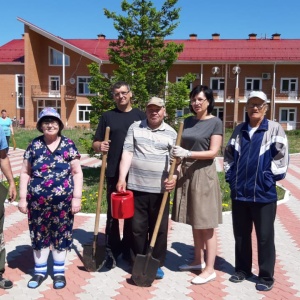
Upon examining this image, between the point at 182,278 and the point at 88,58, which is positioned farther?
the point at 88,58

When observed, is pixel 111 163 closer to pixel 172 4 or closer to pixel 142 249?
pixel 142 249

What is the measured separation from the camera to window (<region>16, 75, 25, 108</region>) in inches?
1214

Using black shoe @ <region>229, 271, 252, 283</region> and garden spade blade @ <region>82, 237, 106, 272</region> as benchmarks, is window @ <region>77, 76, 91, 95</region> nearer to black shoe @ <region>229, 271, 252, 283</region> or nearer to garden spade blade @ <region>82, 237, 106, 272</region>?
garden spade blade @ <region>82, 237, 106, 272</region>

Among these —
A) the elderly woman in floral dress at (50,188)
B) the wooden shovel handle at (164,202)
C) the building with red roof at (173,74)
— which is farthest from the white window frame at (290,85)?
the elderly woman in floral dress at (50,188)

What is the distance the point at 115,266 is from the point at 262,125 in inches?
81.6

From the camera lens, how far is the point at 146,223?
3.68 metres

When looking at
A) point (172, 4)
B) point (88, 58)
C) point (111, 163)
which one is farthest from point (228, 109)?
point (111, 163)

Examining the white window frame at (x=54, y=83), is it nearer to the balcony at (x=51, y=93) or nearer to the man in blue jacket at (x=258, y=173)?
the balcony at (x=51, y=93)

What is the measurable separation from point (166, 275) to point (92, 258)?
762mm

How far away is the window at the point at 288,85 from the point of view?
98.0ft

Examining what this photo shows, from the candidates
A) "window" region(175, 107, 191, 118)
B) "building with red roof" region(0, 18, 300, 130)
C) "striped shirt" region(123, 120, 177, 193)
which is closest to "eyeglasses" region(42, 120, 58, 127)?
"striped shirt" region(123, 120, 177, 193)

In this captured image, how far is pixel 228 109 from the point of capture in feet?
97.5

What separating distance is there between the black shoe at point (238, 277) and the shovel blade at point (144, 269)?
2.48 feet

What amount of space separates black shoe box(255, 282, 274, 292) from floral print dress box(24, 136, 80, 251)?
5.96 feet
